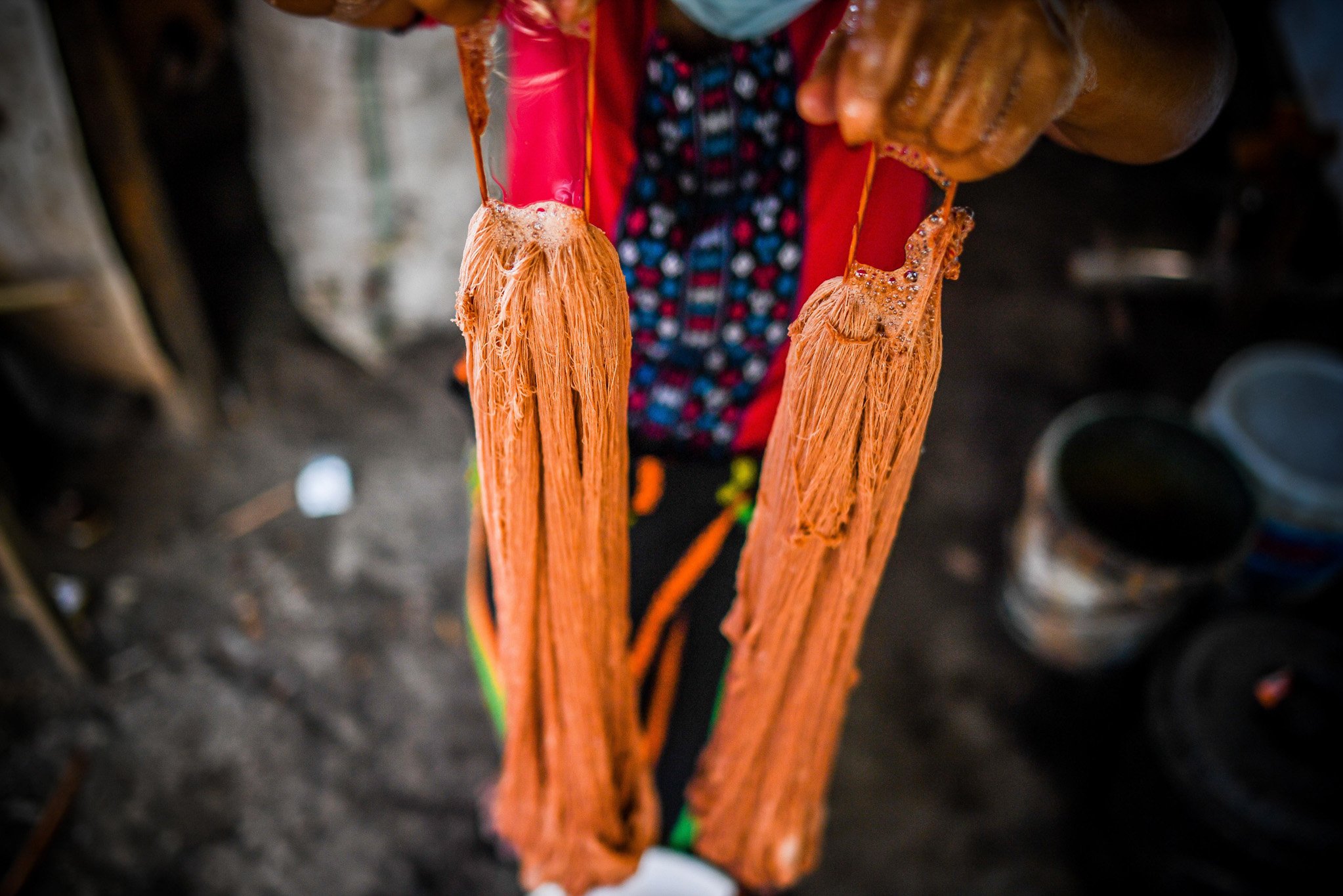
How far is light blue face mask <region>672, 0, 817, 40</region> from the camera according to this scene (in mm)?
636

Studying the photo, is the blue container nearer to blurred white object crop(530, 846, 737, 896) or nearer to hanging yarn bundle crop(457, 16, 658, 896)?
blurred white object crop(530, 846, 737, 896)

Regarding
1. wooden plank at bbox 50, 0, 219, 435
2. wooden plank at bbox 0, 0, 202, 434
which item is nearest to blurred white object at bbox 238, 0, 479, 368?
wooden plank at bbox 50, 0, 219, 435

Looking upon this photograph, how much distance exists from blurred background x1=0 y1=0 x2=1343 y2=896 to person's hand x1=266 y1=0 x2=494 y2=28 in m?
1.74

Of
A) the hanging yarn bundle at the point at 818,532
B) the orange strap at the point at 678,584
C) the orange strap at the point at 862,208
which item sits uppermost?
the orange strap at the point at 862,208

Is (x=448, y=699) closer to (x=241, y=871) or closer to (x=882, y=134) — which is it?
(x=241, y=871)

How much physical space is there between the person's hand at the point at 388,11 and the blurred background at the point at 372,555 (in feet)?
5.71

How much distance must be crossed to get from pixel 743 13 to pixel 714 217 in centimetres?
36

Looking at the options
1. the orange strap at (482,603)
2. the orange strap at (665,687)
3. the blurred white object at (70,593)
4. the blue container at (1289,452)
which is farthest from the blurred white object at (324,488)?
the blue container at (1289,452)

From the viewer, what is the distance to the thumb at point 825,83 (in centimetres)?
56

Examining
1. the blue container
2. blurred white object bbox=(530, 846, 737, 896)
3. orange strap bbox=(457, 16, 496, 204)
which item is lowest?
blurred white object bbox=(530, 846, 737, 896)

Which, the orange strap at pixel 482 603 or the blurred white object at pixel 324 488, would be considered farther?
the blurred white object at pixel 324 488

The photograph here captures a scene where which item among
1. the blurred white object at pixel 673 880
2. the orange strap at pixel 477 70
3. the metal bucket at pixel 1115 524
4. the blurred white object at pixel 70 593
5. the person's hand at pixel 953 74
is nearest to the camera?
the person's hand at pixel 953 74

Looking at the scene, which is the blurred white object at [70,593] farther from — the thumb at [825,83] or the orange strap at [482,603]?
the thumb at [825,83]

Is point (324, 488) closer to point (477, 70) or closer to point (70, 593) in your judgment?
point (70, 593)
